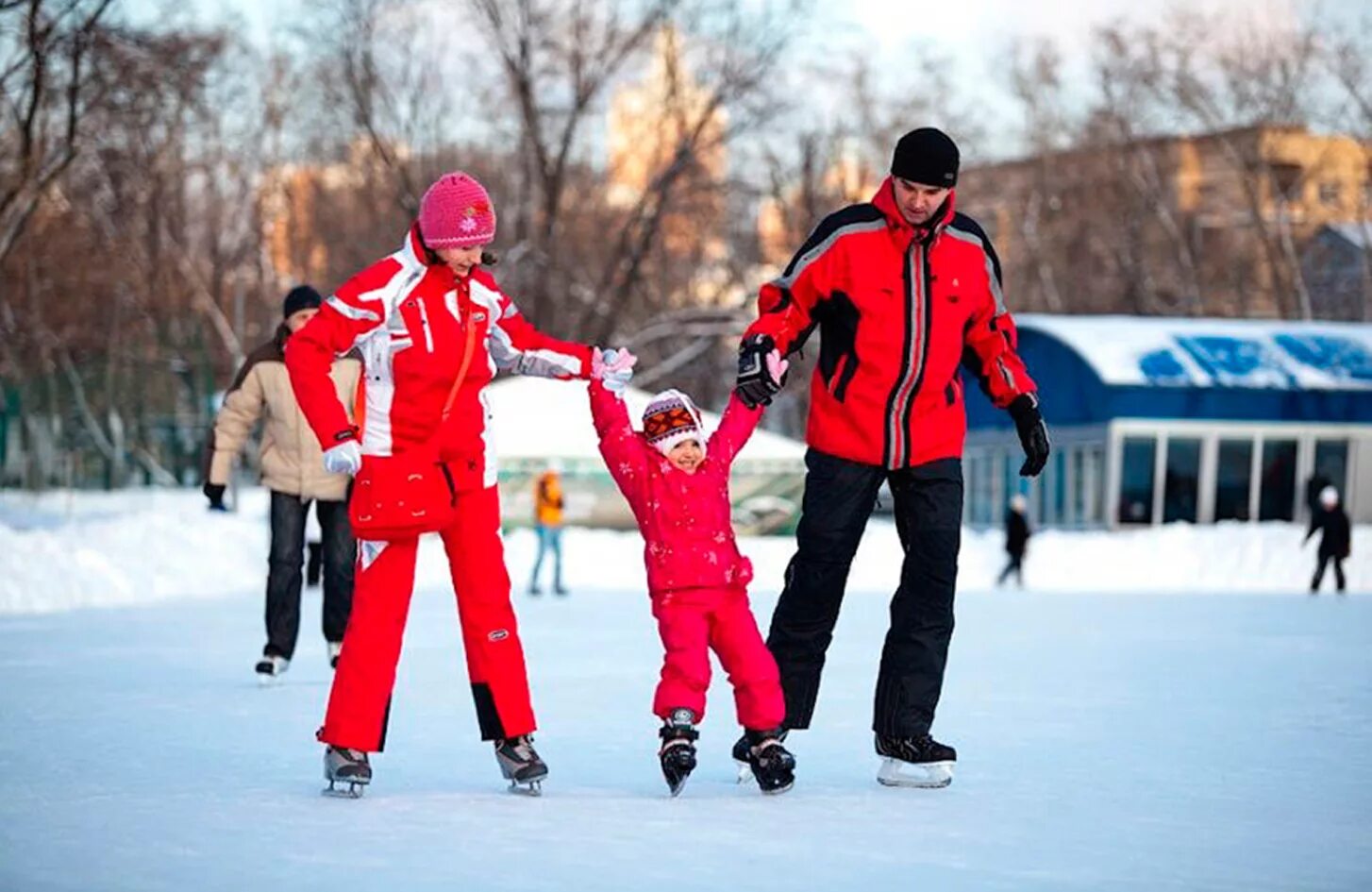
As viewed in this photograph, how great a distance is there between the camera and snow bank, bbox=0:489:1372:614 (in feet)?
62.2

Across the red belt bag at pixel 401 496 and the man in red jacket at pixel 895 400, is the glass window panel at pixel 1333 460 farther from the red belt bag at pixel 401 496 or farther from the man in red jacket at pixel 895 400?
the red belt bag at pixel 401 496

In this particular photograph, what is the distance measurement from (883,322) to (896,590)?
767 millimetres

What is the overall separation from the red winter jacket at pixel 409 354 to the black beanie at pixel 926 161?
1.05 meters

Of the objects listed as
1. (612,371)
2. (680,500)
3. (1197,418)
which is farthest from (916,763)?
(1197,418)

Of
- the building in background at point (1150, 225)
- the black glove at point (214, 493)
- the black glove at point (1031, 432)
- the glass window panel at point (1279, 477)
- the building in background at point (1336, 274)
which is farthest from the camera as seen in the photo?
the building in background at point (1336, 274)

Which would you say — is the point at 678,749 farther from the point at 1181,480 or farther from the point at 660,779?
the point at 1181,480

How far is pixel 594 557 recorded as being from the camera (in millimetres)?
26703

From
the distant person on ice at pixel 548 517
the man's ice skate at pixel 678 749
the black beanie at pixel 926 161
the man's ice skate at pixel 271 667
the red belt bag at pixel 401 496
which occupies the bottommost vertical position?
the distant person on ice at pixel 548 517

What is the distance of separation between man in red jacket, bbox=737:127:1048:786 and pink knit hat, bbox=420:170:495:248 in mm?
805

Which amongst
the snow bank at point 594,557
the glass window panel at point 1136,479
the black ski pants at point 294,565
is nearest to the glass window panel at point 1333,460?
the glass window panel at point 1136,479

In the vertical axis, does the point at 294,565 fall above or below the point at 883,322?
below

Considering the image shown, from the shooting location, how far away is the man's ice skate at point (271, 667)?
10.3m

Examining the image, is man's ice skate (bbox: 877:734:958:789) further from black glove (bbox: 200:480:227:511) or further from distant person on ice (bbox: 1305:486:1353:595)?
distant person on ice (bbox: 1305:486:1353:595)

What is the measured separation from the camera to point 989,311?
669 cm
